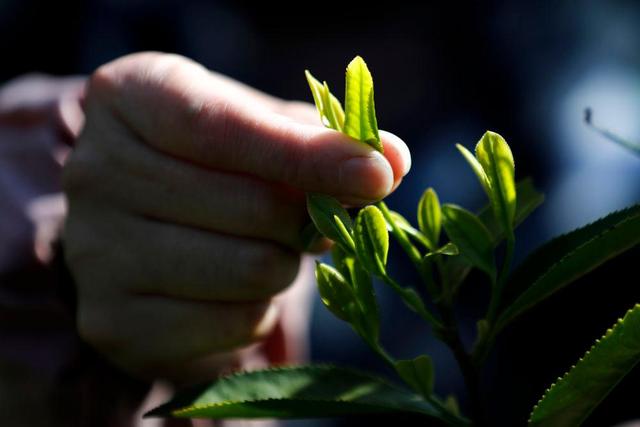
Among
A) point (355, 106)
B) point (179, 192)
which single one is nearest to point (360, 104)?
point (355, 106)

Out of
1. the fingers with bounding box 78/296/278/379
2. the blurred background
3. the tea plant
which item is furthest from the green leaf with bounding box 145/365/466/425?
the blurred background

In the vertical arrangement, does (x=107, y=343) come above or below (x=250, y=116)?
below

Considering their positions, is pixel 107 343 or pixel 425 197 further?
pixel 107 343

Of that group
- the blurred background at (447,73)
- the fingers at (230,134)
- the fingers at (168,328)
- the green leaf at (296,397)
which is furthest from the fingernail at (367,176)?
the blurred background at (447,73)

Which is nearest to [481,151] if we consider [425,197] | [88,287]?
[425,197]

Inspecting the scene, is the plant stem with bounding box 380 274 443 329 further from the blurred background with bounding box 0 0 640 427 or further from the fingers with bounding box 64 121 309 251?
the blurred background with bounding box 0 0 640 427

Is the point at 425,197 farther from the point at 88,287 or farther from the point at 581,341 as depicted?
the point at 581,341

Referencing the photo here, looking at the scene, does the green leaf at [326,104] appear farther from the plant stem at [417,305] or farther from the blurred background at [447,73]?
the blurred background at [447,73]

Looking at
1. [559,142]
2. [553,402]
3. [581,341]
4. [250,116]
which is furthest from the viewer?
[559,142]
